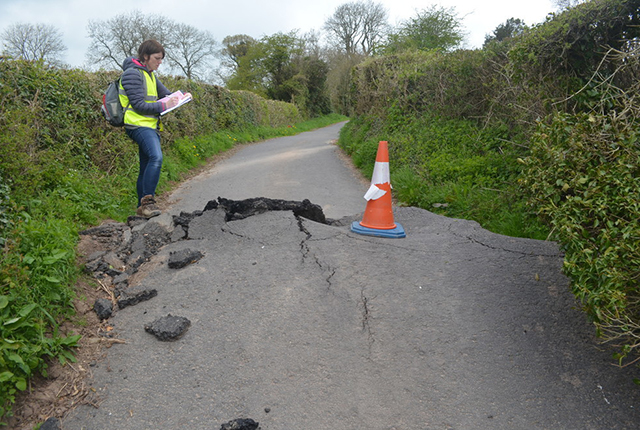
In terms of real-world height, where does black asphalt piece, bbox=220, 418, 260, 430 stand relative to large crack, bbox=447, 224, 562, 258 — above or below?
above

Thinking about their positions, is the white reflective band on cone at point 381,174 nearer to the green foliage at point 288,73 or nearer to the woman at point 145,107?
the woman at point 145,107

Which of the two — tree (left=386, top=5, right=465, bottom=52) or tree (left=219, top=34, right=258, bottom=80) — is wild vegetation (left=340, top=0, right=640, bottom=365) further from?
tree (left=219, top=34, right=258, bottom=80)

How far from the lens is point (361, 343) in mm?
2955

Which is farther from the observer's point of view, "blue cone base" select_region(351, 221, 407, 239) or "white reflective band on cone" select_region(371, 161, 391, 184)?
"white reflective band on cone" select_region(371, 161, 391, 184)

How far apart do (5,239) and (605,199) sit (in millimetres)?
4267

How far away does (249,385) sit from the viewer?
2.61m

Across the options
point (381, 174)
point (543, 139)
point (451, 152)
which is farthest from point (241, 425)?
point (451, 152)

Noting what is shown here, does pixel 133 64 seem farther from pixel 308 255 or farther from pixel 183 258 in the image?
pixel 308 255

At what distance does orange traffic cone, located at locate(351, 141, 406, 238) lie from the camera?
182 inches

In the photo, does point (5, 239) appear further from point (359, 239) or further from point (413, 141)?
point (413, 141)

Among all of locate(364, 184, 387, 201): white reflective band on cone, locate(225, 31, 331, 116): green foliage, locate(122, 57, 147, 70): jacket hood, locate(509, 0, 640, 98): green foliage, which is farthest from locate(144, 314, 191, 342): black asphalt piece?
locate(225, 31, 331, 116): green foliage

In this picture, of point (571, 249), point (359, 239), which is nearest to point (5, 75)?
point (359, 239)

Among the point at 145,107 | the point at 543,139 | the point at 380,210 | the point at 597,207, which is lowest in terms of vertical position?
the point at 380,210

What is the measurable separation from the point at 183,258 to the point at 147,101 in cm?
235
